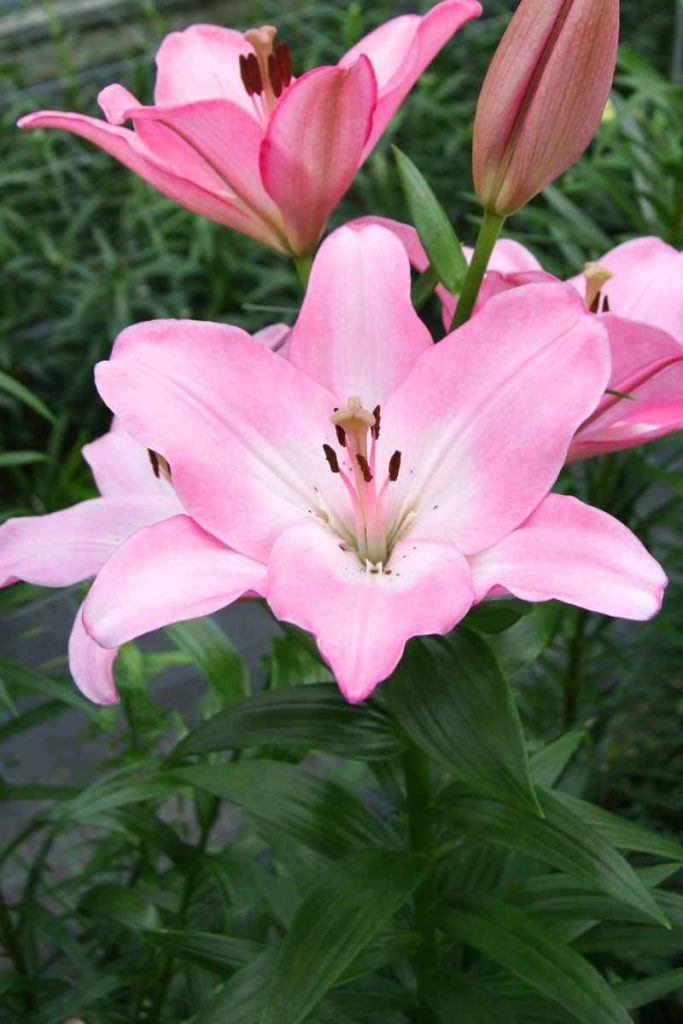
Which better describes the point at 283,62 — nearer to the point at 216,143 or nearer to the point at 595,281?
the point at 216,143

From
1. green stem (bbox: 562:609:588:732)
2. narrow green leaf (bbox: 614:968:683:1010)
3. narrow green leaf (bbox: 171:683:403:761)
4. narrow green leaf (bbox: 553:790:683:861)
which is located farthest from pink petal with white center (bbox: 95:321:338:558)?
green stem (bbox: 562:609:588:732)

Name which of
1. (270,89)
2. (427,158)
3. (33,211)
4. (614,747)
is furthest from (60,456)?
(270,89)

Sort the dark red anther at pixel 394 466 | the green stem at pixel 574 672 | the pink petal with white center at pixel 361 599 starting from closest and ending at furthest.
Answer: the pink petal with white center at pixel 361 599 < the dark red anther at pixel 394 466 < the green stem at pixel 574 672

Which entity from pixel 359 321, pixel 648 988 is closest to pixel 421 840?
pixel 648 988

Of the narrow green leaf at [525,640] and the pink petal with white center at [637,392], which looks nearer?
the pink petal with white center at [637,392]

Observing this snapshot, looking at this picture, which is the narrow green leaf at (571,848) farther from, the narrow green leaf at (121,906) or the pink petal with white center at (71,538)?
the narrow green leaf at (121,906)

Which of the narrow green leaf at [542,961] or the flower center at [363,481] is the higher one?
the flower center at [363,481]

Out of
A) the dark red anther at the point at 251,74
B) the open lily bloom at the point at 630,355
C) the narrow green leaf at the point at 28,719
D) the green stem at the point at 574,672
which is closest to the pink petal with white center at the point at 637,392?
the open lily bloom at the point at 630,355
